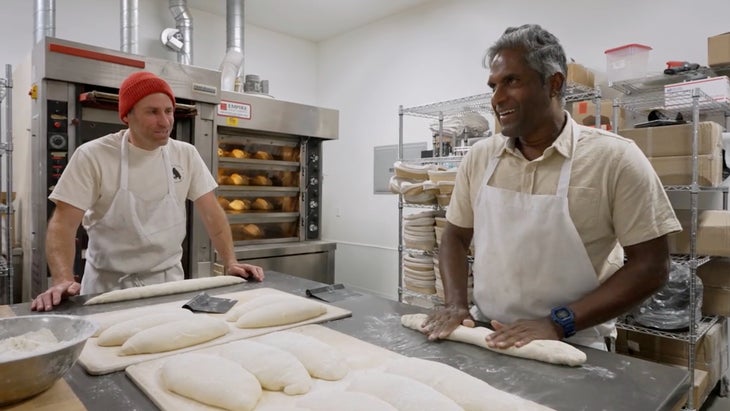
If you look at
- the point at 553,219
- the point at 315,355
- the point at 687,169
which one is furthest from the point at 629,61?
the point at 315,355

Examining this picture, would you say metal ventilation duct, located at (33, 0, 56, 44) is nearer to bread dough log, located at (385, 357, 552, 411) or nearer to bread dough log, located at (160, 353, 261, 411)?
bread dough log, located at (160, 353, 261, 411)

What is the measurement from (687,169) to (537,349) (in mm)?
2188

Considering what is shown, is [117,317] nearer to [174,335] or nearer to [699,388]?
[174,335]

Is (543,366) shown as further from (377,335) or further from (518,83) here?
(518,83)

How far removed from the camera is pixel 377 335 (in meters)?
1.22

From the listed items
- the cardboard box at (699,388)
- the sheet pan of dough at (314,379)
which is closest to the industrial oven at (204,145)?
the sheet pan of dough at (314,379)

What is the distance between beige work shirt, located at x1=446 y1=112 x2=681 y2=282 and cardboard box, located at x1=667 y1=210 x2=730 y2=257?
1.49 meters

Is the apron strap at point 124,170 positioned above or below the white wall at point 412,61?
below

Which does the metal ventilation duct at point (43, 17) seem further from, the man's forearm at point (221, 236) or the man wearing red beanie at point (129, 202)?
the man's forearm at point (221, 236)

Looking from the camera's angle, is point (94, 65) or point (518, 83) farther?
point (94, 65)

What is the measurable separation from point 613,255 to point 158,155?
1.88 metres

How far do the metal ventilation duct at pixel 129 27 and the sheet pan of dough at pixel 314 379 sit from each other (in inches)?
129

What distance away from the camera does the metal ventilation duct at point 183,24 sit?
13.0 ft

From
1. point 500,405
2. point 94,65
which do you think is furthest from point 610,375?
point 94,65
